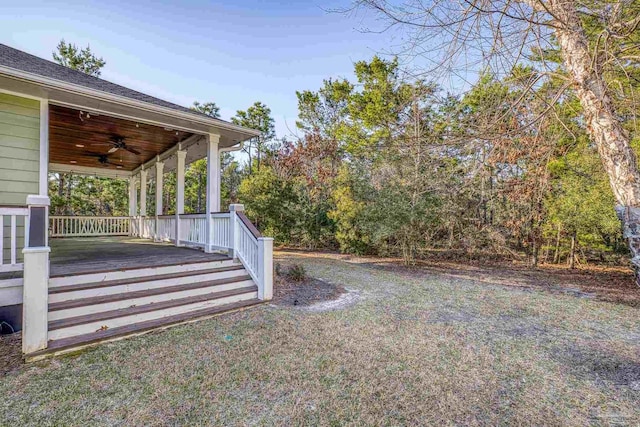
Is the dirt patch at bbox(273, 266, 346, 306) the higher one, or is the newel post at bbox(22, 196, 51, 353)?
the newel post at bbox(22, 196, 51, 353)

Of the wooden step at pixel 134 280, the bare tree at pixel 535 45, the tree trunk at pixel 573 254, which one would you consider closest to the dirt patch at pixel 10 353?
the wooden step at pixel 134 280

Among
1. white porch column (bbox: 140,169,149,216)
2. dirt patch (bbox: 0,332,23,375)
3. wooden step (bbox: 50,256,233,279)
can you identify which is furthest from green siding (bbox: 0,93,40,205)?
white porch column (bbox: 140,169,149,216)

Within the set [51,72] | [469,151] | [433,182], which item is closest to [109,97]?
[51,72]

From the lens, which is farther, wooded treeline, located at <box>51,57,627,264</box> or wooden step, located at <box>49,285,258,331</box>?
wooded treeline, located at <box>51,57,627,264</box>

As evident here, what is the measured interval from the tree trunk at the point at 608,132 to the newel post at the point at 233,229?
511 centimetres

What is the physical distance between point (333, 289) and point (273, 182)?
7719mm

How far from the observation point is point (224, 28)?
828 cm

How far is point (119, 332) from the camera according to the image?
136 inches

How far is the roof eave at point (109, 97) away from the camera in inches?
153

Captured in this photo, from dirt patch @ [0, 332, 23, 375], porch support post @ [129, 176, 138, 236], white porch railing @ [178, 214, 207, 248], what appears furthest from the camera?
porch support post @ [129, 176, 138, 236]

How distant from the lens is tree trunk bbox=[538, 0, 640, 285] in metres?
3.26

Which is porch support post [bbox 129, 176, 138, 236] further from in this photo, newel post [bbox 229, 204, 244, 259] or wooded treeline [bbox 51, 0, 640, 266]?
newel post [bbox 229, 204, 244, 259]

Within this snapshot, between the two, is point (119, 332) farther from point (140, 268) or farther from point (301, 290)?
point (301, 290)

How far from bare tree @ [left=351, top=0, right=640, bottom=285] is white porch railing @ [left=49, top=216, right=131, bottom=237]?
11.5 meters
